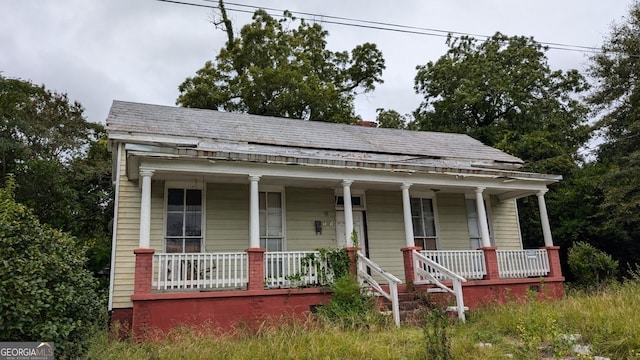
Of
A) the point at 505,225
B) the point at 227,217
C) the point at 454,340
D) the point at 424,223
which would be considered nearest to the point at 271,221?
the point at 227,217

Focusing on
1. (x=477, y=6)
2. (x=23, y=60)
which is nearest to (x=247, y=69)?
(x=23, y=60)

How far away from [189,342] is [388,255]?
6671 mm

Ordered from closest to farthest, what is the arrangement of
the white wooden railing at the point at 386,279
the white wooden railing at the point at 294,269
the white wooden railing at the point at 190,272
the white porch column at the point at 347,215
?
1. the white wooden railing at the point at 190,272
2. the white wooden railing at the point at 386,279
3. the white wooden railing at the point at 294,269
4. the white porch column at the point at 347,215

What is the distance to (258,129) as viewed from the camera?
12.8 m

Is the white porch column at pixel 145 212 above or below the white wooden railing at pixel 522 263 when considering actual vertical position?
above

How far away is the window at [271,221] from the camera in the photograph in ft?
34.9

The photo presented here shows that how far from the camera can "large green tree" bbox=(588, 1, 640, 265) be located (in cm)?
1552

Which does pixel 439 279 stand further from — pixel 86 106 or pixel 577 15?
pixel 86 106

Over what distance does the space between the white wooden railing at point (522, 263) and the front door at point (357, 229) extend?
3308 mm

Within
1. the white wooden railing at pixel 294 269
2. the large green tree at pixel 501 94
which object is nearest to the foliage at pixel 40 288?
the white wooden railing at pixel 294 269

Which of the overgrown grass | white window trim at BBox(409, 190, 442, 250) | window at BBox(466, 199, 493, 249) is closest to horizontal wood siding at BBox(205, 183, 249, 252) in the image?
the overgrown grass

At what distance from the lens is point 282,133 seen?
507 inches

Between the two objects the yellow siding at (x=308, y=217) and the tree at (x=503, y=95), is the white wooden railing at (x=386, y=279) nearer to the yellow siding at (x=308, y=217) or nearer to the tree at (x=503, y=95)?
the yellow siding at (x=308, y=217)

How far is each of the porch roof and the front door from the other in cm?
148
